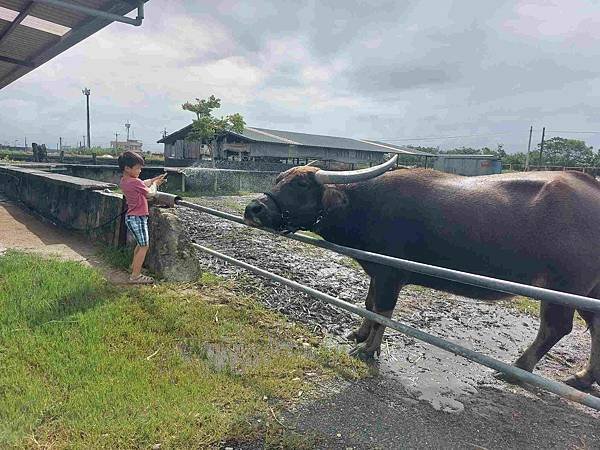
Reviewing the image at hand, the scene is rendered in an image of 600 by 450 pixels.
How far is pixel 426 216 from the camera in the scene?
3.57 meters

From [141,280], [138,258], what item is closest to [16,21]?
[138,258]

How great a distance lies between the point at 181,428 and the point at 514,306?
4697 mm

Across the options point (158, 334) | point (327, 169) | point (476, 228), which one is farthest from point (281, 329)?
point (476, 228)

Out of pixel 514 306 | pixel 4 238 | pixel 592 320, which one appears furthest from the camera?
pixel 4 238

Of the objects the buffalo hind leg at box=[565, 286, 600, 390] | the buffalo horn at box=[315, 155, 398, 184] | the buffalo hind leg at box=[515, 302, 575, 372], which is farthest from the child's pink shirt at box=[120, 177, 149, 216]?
the buffalo hind leg at box=[565, 286, 600, 390]

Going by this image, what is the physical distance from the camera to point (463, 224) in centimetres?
345

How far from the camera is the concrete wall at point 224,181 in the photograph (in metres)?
17.2

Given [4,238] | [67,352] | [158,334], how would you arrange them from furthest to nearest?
[4,238] → [158,334] → [67,352]

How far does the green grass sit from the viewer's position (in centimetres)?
241

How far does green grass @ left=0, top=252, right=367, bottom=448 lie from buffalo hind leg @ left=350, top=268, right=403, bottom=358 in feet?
0.73

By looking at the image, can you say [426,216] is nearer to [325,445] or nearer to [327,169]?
[327,169]

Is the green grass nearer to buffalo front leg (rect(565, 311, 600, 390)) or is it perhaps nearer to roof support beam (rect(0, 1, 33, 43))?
buffalo front leg (rect(565, 311, 600, 390))

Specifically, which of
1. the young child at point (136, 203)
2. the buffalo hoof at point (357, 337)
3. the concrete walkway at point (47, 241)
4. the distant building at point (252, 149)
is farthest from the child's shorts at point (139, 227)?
the distant building at point (252, 149)

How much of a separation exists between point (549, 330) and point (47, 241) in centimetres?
718
